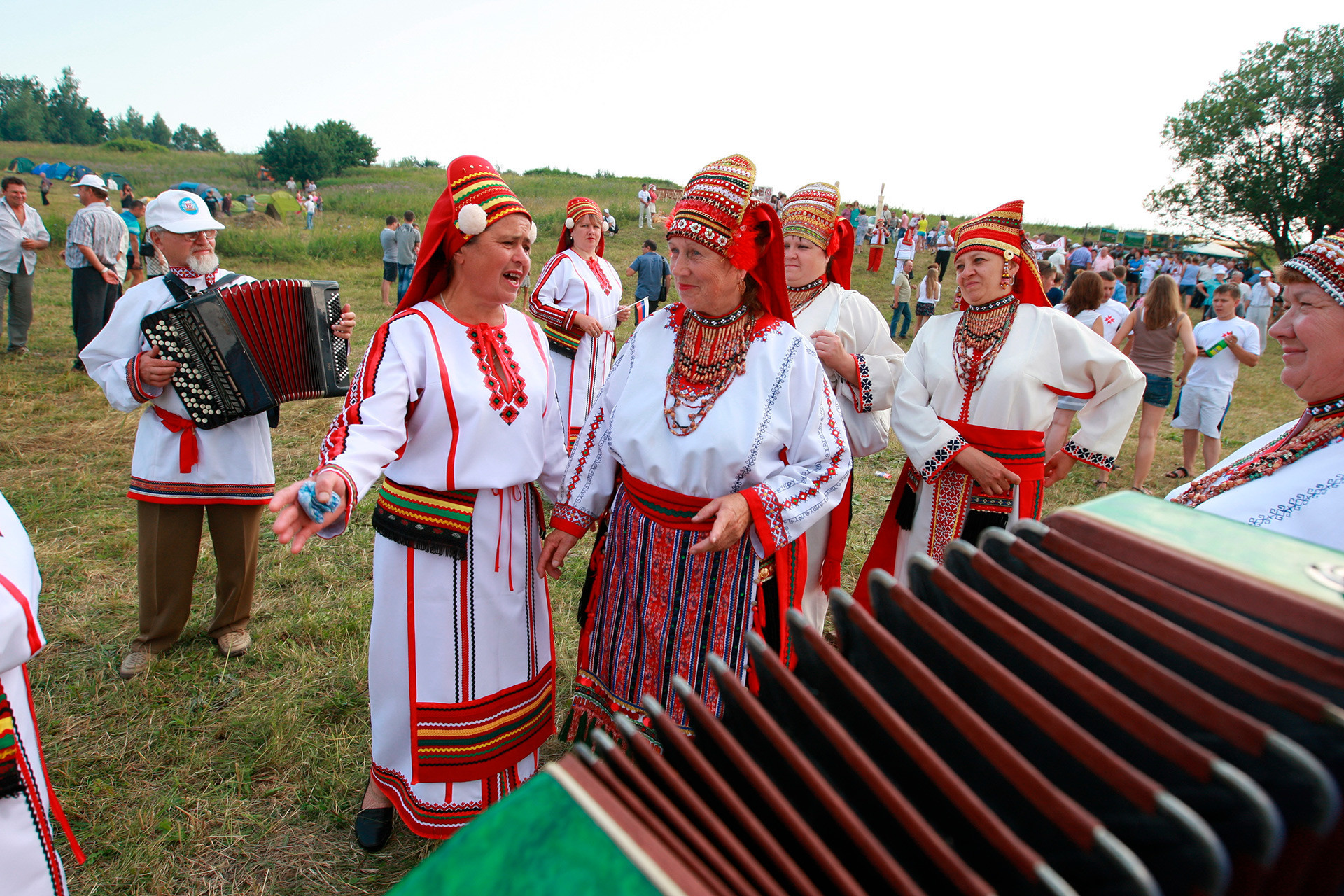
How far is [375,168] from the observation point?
5291 cm

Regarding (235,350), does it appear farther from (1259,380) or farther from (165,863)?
(1259,380)

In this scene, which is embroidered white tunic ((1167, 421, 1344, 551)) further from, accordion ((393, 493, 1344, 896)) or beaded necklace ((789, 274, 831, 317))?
beaded necklace ((789, 274, 831, 317))

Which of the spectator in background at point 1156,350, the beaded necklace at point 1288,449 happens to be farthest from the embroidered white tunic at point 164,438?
the spectator in background at point 1156,350

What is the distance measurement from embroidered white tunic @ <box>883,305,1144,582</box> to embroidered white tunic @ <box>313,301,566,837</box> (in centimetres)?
162

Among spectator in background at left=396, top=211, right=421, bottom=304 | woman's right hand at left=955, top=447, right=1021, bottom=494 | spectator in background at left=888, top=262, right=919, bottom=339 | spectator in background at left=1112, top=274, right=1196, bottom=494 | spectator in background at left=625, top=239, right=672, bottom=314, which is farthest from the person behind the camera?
spectator in background at left=888, top=262, right=919, bottom=339

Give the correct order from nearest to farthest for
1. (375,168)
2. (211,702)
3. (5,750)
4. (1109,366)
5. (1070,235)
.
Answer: (5,750)
(1109,366)
(211,702)
(1070,235)
(375,168)

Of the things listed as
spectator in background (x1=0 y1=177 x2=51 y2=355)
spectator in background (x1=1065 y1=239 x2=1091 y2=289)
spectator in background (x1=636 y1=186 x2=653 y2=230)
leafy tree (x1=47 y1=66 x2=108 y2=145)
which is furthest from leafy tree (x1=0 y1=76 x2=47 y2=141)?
spectator in background (x1=1065 y1=239 x2=1091 y2=289)

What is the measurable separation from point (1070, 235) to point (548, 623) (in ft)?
150

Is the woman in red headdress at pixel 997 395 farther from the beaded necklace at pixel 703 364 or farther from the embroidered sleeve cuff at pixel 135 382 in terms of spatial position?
the embroidered sleeve cuff at pixel 135 382

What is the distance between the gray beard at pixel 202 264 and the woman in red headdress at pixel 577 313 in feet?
8.76

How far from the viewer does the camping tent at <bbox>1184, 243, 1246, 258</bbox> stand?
30953 mm

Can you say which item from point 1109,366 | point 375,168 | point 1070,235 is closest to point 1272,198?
point 1070,235

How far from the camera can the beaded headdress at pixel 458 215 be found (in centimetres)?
226

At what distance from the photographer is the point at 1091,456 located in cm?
319
